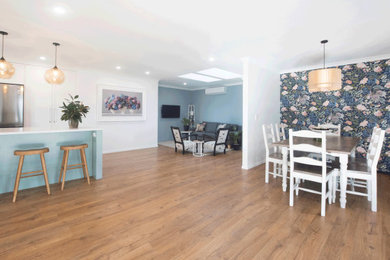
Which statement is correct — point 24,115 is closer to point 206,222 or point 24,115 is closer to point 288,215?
point 206,222

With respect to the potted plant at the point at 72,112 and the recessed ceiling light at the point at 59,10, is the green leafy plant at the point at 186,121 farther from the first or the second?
the recessed ceiling light at the point at 59,10

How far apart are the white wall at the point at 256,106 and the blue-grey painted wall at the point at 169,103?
474cm

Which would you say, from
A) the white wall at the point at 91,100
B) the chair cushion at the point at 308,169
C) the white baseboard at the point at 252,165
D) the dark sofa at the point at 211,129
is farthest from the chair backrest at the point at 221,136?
the chair cushion at the point at 308,169

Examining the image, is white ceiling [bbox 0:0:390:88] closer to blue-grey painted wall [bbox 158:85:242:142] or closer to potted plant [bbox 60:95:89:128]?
potted plant [bbox 60:95:89:128]

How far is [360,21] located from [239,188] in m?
2.91

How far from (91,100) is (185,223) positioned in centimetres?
491

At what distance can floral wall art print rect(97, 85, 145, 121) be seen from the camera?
19.6 ft

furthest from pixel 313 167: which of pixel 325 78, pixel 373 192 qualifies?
pixel 325 78

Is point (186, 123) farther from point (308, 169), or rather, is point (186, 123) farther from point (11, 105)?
point (308, 169)

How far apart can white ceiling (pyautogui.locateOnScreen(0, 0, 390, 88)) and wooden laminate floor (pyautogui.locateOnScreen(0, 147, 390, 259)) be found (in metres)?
2.46

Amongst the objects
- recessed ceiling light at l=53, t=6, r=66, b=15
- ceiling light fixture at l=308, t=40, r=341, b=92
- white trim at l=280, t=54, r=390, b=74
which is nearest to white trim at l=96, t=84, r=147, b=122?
recessed ceiling light at l=53, t=6, r=66, b=15

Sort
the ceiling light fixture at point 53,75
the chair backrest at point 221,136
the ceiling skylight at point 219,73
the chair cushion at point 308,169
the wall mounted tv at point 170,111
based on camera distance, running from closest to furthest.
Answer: the chair cushion at point 308,169, the ceiling light fixture at point 53,75, the chair backrest at point 221,136, the ceiling skylight at point 219,73, the wall mounted tv at point 170,111

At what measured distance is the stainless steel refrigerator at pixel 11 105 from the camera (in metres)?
4.32

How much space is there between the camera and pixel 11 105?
14.5ft
